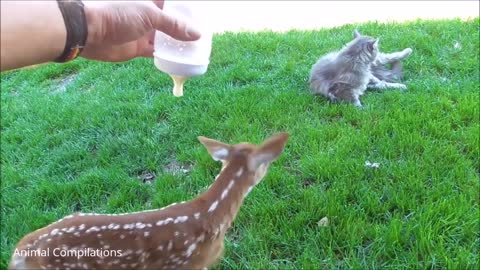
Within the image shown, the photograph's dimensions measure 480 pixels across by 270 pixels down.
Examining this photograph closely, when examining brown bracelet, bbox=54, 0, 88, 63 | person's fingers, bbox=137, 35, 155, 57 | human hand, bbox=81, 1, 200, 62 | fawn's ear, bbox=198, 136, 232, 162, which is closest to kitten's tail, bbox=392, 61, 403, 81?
person's fingers, bbox=137, 35, 155, 57

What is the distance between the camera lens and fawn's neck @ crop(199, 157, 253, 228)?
2678 mm


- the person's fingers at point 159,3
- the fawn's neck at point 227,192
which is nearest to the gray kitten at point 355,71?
the person's fingers at point 159,3

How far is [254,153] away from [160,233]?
533 mm

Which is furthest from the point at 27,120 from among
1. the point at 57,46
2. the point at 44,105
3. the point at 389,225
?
the point at 389,225

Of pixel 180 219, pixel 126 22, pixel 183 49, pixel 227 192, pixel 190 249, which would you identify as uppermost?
pixel 126 22

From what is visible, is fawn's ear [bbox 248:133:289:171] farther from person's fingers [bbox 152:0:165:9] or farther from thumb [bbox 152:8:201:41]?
person's fingers [bbox 152:0:165:9]

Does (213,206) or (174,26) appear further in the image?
(174,26)

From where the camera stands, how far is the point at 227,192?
2682mm

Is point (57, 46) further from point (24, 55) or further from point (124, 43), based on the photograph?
point (124, 43)

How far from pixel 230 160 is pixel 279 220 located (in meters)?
1.15

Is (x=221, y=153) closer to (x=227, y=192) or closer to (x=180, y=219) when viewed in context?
(x=227, y=192)

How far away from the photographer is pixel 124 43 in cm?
315

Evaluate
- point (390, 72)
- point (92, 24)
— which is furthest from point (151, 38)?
point (390, 72)

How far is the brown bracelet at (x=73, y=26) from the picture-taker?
2660 millimetres
